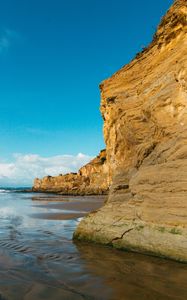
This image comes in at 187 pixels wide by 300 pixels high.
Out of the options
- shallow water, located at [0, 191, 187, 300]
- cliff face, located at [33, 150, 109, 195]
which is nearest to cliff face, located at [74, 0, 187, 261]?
shallow water, located at [0, 191, 187, 300]

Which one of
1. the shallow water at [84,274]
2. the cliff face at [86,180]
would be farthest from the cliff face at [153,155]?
the cliff face at [86,180]

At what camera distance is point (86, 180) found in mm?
84812

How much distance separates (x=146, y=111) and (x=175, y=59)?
221 centimetres

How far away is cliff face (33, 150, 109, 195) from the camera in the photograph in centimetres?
7331

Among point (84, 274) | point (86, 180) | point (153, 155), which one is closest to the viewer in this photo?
point (84, 274)

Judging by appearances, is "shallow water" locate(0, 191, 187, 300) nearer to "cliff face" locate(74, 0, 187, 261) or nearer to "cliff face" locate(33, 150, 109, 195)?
"cliff face" locate(74, 0, 187, 261)

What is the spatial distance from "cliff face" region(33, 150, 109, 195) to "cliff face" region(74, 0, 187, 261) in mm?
51019

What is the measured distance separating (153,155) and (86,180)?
242 feet

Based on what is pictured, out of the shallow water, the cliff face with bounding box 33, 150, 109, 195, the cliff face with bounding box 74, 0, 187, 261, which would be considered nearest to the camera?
the shallow water

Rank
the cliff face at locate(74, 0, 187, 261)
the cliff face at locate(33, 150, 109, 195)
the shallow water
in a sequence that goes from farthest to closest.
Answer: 1. the cliff face at locate(33, 150, 109, 195)
2. the cliff face at locate(74, 0, 187, 261)
3. the shallow water

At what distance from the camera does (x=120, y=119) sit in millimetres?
14461

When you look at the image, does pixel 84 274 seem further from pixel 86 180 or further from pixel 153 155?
pixel 86 180

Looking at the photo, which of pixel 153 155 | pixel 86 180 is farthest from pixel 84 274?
pixel 86 180

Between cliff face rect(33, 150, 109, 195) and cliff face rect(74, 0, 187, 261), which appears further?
cliff face rect(33, 150, 109, 195)
